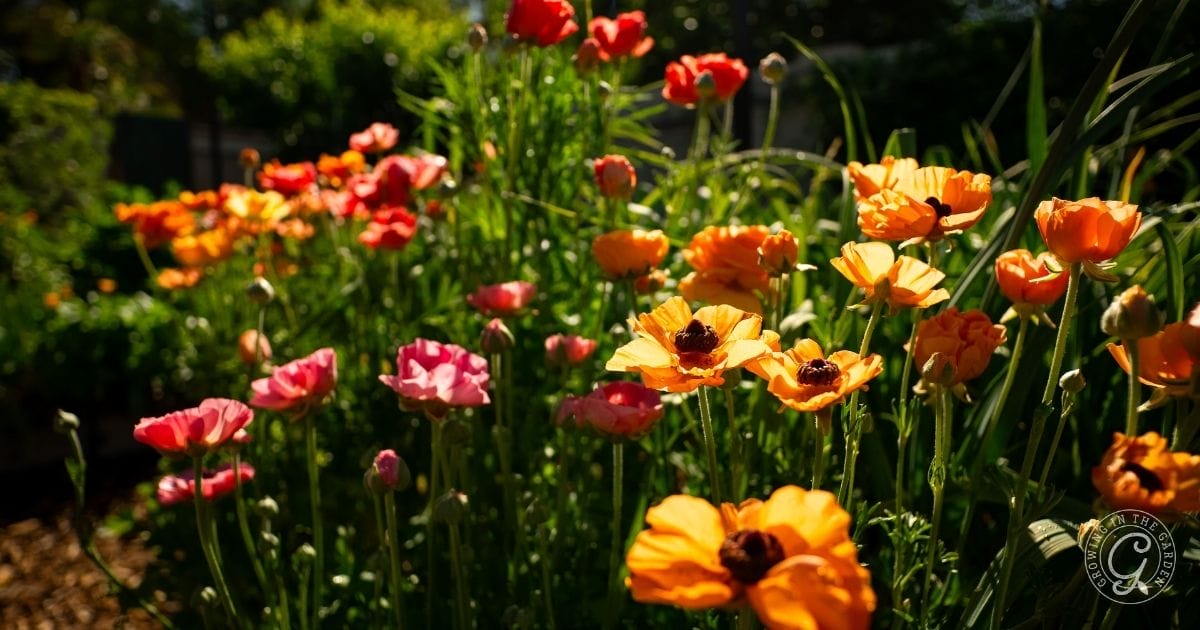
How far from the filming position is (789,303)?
1.15 m

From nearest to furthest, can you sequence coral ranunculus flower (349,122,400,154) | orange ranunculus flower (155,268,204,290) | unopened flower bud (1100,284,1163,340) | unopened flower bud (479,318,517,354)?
unopened flower bud (1100,284,1163,340) < unopened flower bud (479,318,517,354) < coral ranunculus flower (349,122,400,154) < orange ranunculus flower (155,268,204,290)

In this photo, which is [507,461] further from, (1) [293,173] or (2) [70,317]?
(2) [70,317]

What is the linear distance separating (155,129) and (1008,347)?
7342mm

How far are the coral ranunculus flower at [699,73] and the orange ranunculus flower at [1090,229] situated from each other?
67 centimetres

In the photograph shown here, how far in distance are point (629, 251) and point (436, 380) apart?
23 cm

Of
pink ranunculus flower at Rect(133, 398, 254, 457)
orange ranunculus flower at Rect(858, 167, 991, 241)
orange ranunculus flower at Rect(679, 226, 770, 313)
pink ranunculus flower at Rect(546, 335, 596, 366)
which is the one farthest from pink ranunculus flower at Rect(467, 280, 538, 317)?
orange ranunculus flower at Rect(858, 167, 991, 241)

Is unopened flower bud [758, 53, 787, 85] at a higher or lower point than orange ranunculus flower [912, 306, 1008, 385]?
higher

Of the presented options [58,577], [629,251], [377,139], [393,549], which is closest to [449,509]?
[393,549]

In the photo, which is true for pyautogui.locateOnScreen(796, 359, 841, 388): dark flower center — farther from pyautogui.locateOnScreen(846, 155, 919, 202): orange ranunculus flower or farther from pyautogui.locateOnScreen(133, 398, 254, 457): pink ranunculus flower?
pyautogui.locateOnScreen(133, 398, 254, 457): pink ranunculus flower

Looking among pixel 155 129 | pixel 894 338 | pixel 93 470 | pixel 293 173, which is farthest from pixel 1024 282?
pixel 155 129

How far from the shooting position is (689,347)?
54 centimetres

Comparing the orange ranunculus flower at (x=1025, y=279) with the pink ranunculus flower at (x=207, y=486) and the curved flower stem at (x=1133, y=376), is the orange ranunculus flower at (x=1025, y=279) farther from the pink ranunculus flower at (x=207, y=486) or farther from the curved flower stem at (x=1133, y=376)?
the pink ranunculus flower at (x=207, y=486)

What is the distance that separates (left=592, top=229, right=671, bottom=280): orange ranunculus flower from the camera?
83 cm

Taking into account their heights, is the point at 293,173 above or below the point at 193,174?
above
